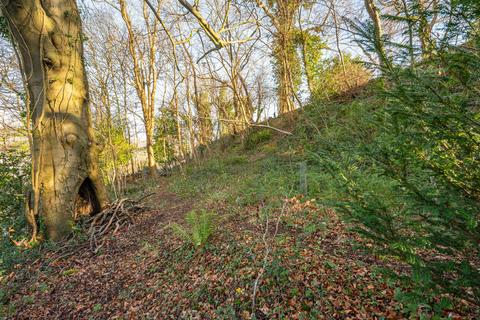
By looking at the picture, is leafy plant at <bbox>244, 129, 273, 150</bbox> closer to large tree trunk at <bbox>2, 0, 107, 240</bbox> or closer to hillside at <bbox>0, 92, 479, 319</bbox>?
hillside at <bbox>0, 92, 479, 319</bbox>

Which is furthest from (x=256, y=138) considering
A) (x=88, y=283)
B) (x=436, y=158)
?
(x=436, y=158)

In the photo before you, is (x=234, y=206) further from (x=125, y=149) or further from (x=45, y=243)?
(x=125, y=149)

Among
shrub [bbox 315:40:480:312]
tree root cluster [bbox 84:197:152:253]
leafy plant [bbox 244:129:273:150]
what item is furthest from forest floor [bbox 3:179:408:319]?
leafy plant [bbox 244:129:273:150]

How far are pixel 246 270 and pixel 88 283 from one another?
251 centimetres

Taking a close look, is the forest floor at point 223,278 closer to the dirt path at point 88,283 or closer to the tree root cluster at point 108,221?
the dirt path at point 88,283

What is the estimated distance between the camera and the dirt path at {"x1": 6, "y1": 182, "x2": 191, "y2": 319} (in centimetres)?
288

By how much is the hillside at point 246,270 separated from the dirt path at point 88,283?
2 cm

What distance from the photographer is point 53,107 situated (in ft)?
15.3

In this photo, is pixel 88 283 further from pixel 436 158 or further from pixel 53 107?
pixel 436 158

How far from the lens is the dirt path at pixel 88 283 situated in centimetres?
288

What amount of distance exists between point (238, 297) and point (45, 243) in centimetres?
426

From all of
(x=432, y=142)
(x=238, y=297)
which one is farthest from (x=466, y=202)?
(x=238, y=297)

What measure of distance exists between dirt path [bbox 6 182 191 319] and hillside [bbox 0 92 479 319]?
16 millimetres

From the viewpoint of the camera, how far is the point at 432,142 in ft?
3.61
